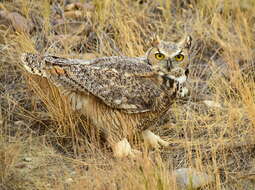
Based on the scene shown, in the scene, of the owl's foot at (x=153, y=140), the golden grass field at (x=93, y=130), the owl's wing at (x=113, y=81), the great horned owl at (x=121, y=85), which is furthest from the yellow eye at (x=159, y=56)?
the owl's foot at (x=153, y=140)

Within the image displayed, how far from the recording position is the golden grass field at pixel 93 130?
317cm

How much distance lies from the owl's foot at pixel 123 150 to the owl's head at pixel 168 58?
0.58 m

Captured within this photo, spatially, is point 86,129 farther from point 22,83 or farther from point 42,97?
point 22,83

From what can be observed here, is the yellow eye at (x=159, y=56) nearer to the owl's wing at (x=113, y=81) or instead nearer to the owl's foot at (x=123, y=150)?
the owl's wing at (x=113, y=81)

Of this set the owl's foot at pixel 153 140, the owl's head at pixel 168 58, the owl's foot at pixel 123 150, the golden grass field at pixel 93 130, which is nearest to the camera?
the golden grass field at pixel 93 130

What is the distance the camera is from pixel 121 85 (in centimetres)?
359

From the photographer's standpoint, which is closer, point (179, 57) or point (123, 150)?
point (123, 150)

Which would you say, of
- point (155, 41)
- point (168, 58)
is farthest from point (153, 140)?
point (155, 41)

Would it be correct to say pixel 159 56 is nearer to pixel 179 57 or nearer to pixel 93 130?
pixel 179 57

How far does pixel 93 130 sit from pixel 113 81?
0.39m

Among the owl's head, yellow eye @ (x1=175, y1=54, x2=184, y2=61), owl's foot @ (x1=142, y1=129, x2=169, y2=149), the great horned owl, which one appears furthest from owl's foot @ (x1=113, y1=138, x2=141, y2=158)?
yellow eye @ (x1=175, y1=54, x2=184, y2=61)

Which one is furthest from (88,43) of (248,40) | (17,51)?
(248,40)

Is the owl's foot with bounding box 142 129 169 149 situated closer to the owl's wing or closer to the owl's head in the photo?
the owl's wing

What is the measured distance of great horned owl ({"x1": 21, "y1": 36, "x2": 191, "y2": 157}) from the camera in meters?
3.58
